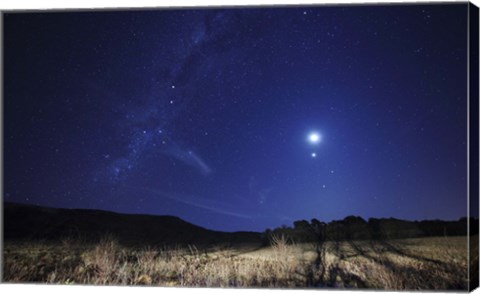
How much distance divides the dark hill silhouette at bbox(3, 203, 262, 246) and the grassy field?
86 millimetres

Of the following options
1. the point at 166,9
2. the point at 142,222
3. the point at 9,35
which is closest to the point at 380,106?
the point at 166,9

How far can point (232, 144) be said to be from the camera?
590cm

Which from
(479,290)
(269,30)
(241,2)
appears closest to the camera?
(479,290)

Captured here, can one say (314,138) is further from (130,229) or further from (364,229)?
(130,229)

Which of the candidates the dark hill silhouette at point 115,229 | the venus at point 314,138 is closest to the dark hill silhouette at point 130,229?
the dark hill silhouette at point 115,229

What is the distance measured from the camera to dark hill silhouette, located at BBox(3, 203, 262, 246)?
231 inches

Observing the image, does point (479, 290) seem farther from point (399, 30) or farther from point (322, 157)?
point (399, 30)

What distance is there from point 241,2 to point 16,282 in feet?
11.7

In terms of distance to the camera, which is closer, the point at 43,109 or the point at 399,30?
the point at 399,30

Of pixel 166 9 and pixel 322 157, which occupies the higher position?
pixel 166 9

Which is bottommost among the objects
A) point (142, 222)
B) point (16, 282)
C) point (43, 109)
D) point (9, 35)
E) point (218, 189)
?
point (16, 282)

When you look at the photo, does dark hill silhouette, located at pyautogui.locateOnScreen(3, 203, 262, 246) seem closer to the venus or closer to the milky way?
the milky way

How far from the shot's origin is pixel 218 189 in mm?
5859

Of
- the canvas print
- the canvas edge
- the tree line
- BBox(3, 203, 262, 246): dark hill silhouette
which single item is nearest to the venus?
the canvas print
